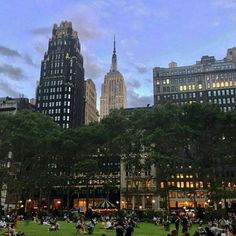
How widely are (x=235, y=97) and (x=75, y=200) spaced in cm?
7341

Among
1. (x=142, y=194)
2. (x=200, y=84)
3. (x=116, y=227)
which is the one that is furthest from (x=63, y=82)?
(x=116, y=227)

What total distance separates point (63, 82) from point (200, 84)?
62.9 meters

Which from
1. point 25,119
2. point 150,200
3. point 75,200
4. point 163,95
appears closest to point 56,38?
point 163,95

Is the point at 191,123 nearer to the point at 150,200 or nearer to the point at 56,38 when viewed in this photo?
the point at 150,200

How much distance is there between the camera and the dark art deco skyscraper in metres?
159

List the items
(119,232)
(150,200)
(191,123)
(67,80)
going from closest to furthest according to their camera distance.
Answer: (119,232)
(191,123)
(150,200)
(67,80)

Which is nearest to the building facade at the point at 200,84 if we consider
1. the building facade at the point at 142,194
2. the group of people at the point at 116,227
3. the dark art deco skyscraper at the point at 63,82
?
the dark art deco skyscraper at the point at 63,82

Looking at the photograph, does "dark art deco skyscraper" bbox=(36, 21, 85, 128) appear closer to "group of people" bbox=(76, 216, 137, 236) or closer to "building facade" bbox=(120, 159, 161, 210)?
"building facade" bbox=(120, 159, 161, 210)

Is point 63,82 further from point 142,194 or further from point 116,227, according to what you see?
point 116,227

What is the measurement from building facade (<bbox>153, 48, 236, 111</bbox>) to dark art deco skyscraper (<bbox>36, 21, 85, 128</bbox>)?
40.2 meters

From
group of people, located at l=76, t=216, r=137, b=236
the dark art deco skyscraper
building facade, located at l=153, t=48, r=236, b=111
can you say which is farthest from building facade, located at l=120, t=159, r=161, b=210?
group of people, located at l=76, t=216, r=137, b=236

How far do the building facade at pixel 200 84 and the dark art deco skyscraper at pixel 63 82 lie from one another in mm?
40204

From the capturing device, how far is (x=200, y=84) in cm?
14425

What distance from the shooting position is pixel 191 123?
60.9 m
